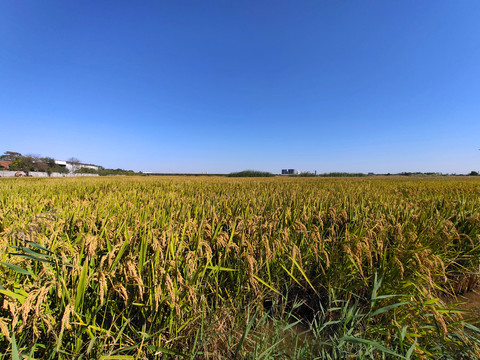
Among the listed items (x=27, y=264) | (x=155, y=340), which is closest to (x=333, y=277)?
(x=155, y=340)

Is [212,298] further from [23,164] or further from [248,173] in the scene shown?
[23,164]

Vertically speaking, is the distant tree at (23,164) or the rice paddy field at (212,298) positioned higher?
the distant tree at (23,164)

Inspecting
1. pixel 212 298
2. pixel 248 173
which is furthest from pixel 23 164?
pixel 212 298

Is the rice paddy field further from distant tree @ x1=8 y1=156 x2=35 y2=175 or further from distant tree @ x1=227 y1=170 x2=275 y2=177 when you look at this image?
distant tree @ x1=8 y1=156 x2=35 y2=175

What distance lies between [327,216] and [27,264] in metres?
3.00

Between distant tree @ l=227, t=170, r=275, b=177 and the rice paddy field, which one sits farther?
distant tree @ l=227, t=170, r=275, b=177

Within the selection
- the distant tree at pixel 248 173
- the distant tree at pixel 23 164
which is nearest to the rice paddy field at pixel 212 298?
the distant tree at pixel 248 173

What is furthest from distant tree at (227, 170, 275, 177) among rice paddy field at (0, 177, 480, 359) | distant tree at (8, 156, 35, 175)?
distant tree at (8, 156, 35, 175)

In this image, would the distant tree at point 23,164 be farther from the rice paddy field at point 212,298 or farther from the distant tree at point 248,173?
the rice paddy field at point 212,298

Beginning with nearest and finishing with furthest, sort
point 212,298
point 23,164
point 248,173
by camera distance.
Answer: point 212,298 → point 248,173 → point 23,164

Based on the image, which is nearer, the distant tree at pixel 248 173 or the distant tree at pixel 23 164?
the distant tree at pixel 248 173

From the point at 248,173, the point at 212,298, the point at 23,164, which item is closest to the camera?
the point at 212,298

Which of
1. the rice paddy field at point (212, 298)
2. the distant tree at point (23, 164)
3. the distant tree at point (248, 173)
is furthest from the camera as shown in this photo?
the distant tree at point (23, 164)

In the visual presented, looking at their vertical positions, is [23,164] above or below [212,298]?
above
